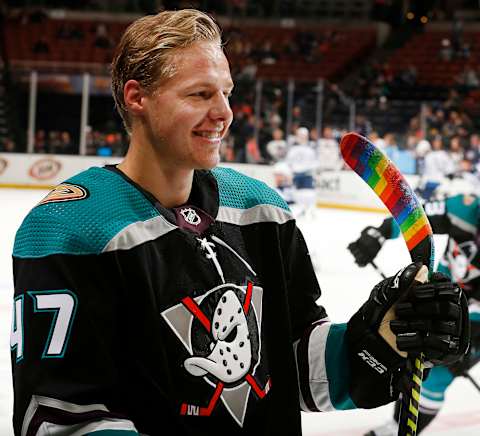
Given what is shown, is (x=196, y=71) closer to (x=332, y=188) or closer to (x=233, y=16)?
(x=332, y=188)

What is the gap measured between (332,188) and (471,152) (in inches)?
83.0

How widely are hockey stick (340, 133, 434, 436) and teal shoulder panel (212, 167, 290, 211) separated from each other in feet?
0.49

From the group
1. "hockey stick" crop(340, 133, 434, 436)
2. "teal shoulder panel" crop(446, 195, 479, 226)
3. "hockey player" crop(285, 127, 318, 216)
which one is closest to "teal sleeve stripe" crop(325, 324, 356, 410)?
"hockey stick" crop(340, 133, 434, 436)

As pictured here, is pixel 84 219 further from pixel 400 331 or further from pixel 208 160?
pixel 400 331

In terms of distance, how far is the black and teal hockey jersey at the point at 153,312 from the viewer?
114 cm

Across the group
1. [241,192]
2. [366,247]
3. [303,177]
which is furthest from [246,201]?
[303,177]

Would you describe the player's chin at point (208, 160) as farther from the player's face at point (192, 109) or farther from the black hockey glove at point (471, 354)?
the black hockey glove at point (471, 354)

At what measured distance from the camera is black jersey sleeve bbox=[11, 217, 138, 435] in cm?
113

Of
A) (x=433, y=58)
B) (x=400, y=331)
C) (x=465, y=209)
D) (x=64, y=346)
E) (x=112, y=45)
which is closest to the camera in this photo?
(x=64, y=346)

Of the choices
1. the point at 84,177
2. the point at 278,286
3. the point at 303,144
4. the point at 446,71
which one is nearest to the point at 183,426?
the point at 278,286

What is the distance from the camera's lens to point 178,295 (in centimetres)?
123

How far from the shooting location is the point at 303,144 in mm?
9586

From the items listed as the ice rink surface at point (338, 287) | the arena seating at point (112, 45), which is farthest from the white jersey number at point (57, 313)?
the arena seating at point (112, 45)

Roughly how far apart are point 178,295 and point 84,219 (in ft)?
0.59
